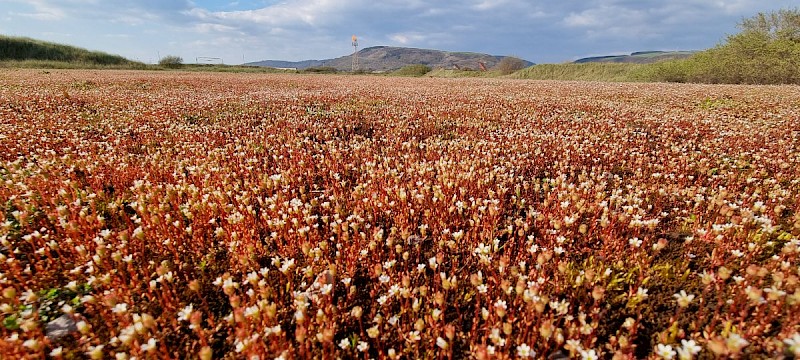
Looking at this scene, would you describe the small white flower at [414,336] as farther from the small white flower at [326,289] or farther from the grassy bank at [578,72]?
the grassy bank at [578,72]

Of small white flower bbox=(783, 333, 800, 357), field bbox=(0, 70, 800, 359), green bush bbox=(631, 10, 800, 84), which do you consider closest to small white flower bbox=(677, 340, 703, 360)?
field bbox=(0, 70, 800, 359)

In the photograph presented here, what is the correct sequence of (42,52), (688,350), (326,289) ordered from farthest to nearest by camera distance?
(42,52) → (326,289) → (688,350)

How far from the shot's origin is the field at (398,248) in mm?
2922

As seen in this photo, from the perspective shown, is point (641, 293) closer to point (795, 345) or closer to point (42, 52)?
point (795, 345)

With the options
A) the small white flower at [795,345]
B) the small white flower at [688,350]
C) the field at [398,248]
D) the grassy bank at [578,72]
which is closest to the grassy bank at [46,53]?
the field at [398,248]

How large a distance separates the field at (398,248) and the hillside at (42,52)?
7402 centimetres

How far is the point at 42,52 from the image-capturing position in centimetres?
6169

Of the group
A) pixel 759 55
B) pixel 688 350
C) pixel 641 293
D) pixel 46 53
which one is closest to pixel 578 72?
pixel 759 55

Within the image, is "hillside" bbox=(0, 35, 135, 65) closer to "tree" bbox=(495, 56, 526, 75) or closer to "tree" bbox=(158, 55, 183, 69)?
"tree" bbox=(158, 55, 183, 69)

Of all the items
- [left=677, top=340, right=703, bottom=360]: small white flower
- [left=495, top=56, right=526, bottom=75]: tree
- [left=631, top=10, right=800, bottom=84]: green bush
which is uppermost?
[left=495, top=56, right=526, bottom=75]: tree

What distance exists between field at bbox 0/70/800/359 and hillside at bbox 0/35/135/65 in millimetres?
74023

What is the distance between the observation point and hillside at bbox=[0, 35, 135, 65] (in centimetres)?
5930

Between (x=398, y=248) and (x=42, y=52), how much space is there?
8731 centimetres

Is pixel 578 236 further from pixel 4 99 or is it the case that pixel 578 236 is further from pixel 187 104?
pixel 4 99
